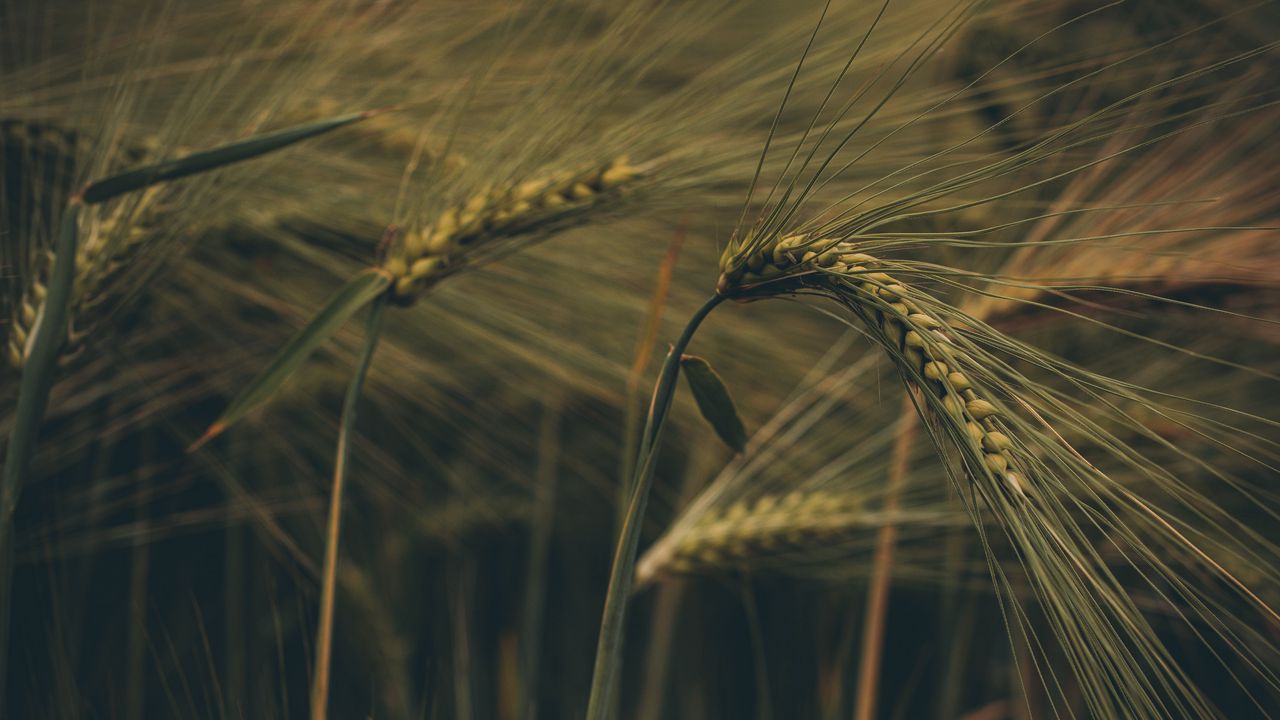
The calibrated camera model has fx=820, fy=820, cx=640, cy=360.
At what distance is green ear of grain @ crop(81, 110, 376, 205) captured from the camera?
38 centimetres

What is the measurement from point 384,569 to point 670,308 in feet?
1.61

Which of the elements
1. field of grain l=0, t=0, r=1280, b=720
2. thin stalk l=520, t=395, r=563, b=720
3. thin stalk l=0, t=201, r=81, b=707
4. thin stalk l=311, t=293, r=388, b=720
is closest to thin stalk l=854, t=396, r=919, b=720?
field of grain l=0, t=0, r=1280, b=720

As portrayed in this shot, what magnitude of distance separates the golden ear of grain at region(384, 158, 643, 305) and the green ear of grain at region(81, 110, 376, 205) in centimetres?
11

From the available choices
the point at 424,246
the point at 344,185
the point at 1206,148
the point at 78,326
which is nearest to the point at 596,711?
the point at 424,246

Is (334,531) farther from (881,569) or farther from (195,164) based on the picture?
(881,569)

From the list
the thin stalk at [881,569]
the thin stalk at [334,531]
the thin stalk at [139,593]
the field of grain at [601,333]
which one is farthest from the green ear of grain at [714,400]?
the thin stalk at [139,593]

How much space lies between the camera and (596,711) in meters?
0.35

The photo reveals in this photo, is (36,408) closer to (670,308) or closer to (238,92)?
(238,92)

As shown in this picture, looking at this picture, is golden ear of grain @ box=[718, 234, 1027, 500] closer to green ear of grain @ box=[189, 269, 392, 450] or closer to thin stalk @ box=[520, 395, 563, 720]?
green ear of grain @ box=[189, 269, 392, 450]

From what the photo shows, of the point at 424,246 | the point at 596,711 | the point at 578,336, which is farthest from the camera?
the point at 578,336

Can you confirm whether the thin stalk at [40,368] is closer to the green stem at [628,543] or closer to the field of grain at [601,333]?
the field of grain at [601,333]

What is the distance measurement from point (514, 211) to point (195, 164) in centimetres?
17

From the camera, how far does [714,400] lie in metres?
0.38

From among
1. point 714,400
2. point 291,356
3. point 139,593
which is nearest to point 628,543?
point 714,400
